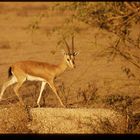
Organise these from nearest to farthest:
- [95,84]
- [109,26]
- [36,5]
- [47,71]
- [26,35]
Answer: [109,26] < [47,71] < [95,84] < [26,35] < [36,5]

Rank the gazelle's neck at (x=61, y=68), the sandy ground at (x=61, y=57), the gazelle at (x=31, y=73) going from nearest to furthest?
the gazelle at (x=31, y=73)
the sandy ground at (x=61, y=57)
the gazelle's neck at (x=61, y=68)

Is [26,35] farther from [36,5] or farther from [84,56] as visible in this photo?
[36,5]

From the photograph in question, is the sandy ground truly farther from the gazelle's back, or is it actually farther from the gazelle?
the gazelle's back

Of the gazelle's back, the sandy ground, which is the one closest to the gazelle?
the gazelle's back

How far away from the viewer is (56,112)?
1123cm

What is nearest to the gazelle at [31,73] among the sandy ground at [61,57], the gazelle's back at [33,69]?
the gazelle's back at [33,69]

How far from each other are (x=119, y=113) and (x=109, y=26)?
63.5 inches

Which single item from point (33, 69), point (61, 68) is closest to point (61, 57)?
point (61, 68)

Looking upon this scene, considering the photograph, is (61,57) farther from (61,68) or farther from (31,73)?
(31,73)

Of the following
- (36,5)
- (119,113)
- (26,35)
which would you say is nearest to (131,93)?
(119,113)

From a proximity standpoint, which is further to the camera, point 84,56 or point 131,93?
point 84,56

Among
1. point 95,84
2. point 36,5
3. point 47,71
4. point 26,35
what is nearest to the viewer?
point 47,71

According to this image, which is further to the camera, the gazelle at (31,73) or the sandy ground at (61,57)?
the sandy ground at (61,57)

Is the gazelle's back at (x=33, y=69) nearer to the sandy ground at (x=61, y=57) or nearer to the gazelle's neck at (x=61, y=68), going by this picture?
the gazelle's neck at (x=61, y=68)
